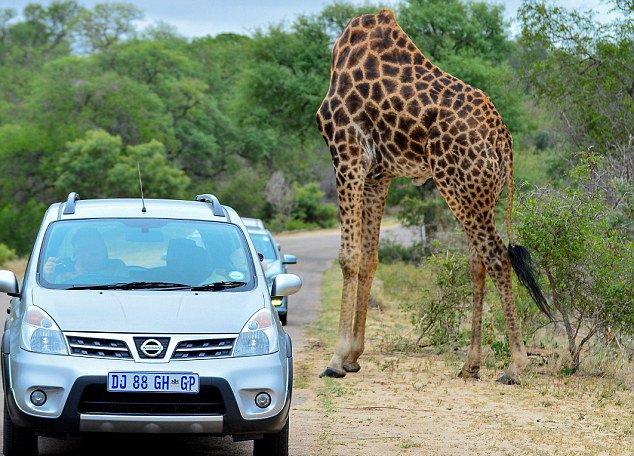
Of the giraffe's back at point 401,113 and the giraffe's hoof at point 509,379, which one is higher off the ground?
the giraffe's back at point 401,113

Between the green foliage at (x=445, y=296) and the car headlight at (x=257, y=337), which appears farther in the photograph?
the green foliage at (x=445, y=296)

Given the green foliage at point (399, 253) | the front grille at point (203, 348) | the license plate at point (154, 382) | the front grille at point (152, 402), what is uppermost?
the front grille at point (203, 348)

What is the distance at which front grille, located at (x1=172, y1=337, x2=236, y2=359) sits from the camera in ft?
21.3

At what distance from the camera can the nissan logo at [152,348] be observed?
253 inches

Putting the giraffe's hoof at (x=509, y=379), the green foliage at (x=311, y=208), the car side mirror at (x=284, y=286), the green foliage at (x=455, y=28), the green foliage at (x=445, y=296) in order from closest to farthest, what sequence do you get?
1. the car side mirror at (x=284, y=286)
2. the giraffe's hoof at (x=509, y=379)
3. the green foliage at (x=445, y=296)
4. the green foliage at (x=455, y=28)
5. the green foliage at (x=311, y=208)

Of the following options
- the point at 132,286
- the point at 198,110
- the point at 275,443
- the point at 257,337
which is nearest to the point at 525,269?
the point at 275,443

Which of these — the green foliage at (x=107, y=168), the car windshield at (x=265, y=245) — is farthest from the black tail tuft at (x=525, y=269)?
the green foliage at (x=107, y=168)

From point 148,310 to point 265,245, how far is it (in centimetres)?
1036

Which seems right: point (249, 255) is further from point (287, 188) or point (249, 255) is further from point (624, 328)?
point (287, 188)

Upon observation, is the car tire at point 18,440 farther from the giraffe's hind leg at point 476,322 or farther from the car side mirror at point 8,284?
the giraffe's hind leg at point 476,322

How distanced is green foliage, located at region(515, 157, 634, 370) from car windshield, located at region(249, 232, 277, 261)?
231 inches

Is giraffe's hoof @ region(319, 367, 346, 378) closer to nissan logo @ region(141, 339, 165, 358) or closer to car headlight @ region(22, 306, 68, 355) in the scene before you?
nissan logo @ region(141, 339, 165, 358)

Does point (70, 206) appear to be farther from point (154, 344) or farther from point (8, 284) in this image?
point (154, 344)

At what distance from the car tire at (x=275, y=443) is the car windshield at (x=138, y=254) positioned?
1.02 metres
